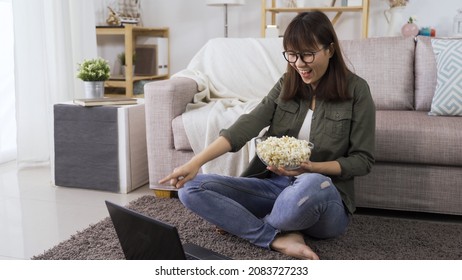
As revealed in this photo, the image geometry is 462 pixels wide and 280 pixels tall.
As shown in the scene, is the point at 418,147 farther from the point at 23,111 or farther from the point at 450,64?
the point at 23,111

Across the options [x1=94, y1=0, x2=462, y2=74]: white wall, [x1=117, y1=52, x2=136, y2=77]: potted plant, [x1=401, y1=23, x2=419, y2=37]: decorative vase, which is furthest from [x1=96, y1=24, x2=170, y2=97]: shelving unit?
[x1=401, y1=23, x2=419, y2=37]: decorative vase

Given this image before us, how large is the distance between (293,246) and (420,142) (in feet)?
2.62

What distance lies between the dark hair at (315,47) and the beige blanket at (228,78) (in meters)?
0.64

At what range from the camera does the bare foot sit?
5.78 feet

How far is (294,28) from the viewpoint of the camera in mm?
1716

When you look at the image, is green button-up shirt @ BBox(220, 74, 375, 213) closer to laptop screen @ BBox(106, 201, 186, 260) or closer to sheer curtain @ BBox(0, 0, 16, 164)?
laptop screen @ BBox(106, 201, 186, 260)

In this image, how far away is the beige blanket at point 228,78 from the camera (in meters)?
2.53

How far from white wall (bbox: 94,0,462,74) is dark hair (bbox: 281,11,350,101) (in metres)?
2.75

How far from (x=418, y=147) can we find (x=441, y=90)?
448 mm

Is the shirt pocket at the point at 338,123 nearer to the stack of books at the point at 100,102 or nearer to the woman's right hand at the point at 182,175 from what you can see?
the woman's right hand at the point at 182,175

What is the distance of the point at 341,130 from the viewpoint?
1.85 metres

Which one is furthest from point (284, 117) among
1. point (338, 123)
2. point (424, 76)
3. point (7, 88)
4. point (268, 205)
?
point (7, 88)

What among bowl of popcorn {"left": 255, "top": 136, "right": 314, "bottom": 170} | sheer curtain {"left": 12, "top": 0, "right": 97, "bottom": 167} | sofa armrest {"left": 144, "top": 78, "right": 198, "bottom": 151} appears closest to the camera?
bowl of popcorn {"left": 255, "top": 136, "right": 314, "bottom": 170}
